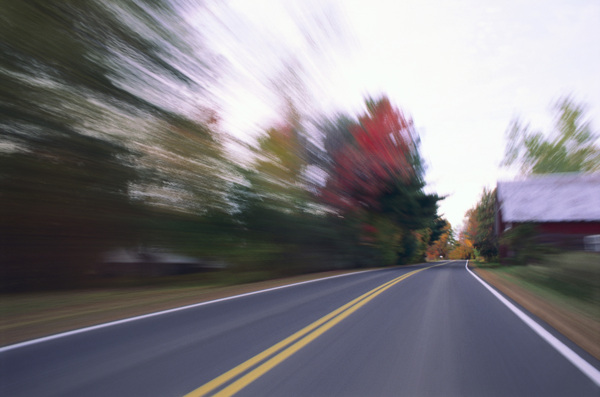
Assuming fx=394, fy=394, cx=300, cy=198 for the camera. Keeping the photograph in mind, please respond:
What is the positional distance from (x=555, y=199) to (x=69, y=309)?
29932mm

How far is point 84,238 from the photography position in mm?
10727

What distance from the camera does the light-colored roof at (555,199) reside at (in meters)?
26.5

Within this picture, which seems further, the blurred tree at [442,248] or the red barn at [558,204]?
the blurred tree at [442,248]

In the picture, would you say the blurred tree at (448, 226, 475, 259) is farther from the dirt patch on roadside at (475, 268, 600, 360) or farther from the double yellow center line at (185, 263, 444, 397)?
the double yellow center line at (185, 263, 444, 397)

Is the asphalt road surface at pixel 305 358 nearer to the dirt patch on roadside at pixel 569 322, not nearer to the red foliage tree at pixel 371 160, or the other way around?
the dirt patch on roadside at pixel 569 322

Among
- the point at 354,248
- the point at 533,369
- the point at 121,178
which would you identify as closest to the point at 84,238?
the point at 121,178

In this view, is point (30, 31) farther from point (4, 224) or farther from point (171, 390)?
point (171, 390)

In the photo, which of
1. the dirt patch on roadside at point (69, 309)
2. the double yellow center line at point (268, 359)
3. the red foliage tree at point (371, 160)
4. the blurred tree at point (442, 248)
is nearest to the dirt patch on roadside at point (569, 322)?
the double yellow center line at point (268, 359)

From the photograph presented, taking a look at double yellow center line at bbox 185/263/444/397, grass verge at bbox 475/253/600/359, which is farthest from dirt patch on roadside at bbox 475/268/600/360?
double yellow center line at bbox 185/263/444/397

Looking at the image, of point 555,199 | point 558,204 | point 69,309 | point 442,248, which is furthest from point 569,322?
point 442,248

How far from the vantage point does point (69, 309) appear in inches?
318

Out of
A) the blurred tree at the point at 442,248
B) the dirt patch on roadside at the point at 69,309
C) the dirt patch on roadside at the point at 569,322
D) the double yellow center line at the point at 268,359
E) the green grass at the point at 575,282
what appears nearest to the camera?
the double yellow center line at the point at 268,359

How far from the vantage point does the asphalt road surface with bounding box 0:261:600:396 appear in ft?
11.1

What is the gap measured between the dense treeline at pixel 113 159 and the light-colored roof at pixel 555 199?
1743cm
